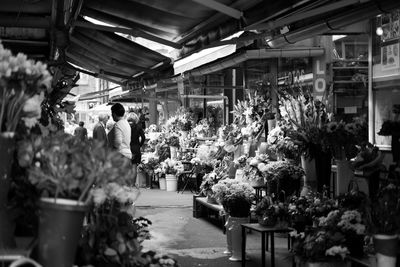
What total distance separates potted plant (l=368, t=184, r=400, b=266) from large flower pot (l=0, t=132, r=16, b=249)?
8.59 feet

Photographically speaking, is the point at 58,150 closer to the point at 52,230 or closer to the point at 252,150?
the point at 52,230

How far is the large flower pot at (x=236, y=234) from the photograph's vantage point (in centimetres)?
725

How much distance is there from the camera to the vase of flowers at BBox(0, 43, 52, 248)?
113 inches

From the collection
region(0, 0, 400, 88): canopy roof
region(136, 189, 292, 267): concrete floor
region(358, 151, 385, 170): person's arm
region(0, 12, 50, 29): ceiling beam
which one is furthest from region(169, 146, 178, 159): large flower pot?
region(358, 151, 385, 170): person's arm

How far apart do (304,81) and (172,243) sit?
389cm

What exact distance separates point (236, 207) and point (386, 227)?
2925 millimetres

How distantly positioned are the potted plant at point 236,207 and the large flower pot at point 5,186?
178 inches

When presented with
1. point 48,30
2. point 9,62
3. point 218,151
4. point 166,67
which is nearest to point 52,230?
point 9,62

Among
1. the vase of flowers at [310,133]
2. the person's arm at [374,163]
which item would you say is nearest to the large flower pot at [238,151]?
the vase of flowers at [310,133]

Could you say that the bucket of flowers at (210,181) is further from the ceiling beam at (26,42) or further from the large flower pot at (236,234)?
the ceiling beam at (26,42)

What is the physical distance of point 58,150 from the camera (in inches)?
112

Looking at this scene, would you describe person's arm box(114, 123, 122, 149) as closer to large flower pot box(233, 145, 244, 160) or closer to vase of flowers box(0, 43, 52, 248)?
large flower pot box(233, 145, 244, 160)

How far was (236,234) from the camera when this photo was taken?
23.9 ft

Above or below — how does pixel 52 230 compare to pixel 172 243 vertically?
above
